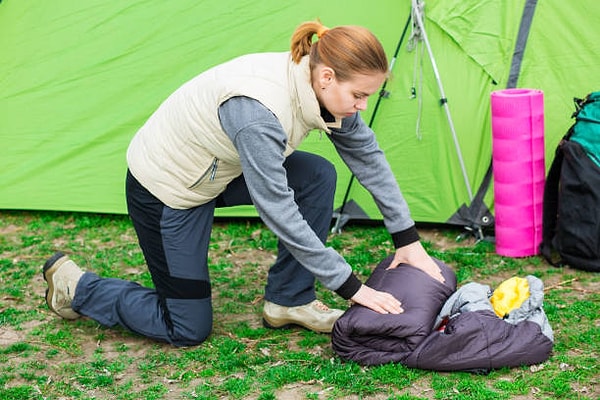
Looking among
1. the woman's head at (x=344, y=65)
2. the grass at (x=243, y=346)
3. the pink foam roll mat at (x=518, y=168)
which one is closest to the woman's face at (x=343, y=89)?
the woman's head at (x=344, y=65)

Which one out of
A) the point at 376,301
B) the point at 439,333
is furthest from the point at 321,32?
the point at 439,333

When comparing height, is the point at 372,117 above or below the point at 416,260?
above

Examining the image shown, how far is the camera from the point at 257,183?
3275mm

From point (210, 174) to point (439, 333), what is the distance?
1053 mm

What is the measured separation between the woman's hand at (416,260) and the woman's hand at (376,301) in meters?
0.30

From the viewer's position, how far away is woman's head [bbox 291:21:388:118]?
3133 mm

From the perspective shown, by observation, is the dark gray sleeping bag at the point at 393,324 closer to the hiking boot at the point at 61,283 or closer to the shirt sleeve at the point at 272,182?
the shirt sleeve at the point at 272,182

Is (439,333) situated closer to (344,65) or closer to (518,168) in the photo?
(344,65)

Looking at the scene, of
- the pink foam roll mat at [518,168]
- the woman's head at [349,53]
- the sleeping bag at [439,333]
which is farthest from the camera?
the pink foam roll mat at [518,168]

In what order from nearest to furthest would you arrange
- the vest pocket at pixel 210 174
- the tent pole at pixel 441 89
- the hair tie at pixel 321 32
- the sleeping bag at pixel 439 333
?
the hair tie at pixel 321 32 → the sleeping bag at pixel 439 333 → the vest pocket at pixel 210 174 → the tent pole at pixel 441 89

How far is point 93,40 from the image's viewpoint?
5.16m

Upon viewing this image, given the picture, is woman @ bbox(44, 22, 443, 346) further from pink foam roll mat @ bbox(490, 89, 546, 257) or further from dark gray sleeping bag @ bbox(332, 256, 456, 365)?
pink foam roll mat @ bbox(490, 89, 546, 257)

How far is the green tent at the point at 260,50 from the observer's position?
4719 millimetres

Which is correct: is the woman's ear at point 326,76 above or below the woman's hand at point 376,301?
above
